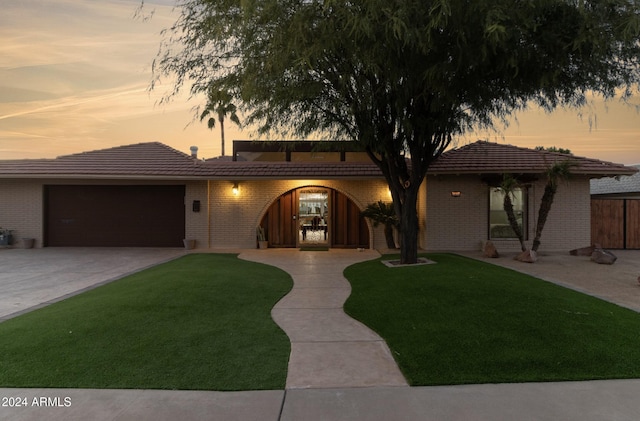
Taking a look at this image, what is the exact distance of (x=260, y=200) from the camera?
48.3 ft

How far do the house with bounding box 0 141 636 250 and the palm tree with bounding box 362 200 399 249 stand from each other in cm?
60

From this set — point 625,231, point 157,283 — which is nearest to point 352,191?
point 157,283

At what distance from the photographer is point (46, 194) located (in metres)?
15.1

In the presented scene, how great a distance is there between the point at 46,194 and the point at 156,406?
15.6 m

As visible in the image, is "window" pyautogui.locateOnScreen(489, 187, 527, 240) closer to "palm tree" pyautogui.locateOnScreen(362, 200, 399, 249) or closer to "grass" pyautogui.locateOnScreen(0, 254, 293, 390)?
"palm tree" pyautogui.locateOnScreen(362, 200, 399, 249)

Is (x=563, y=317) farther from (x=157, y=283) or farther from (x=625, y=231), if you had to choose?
(x=625, y=231)

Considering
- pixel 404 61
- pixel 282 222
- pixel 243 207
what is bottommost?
pixel 282 222

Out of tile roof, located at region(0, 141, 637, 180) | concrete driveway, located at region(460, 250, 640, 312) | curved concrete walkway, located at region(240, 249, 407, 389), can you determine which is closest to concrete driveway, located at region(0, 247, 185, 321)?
tile roof, located at region(0, 141, 637, 180)

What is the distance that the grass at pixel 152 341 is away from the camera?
144 inches

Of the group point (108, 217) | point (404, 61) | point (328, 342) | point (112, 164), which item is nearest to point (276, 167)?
point (112, 164)

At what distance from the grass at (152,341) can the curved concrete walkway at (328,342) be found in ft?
0.66

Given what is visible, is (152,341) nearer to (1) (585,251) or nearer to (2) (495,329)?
(2) (495,329)

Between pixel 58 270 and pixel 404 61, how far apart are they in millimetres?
10275

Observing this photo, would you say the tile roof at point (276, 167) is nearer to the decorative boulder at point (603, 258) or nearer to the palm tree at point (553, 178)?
the palm tree at point (553, 178)
